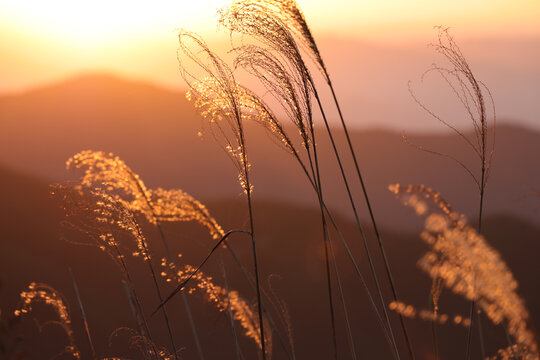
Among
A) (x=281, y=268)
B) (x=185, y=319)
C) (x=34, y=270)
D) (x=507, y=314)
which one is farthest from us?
(x=281, y=268)

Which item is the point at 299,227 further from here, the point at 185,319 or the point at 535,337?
the point at 535,337

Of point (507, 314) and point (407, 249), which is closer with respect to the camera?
point (507, 314)

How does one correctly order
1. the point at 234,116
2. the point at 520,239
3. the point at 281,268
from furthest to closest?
the point at 520,239 → the point at 281,268 → the point at 234,116

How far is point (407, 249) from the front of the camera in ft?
40.4

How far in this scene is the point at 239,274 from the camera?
10.3 metres

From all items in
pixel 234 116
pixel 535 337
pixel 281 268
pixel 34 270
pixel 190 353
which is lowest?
pixel 190 353

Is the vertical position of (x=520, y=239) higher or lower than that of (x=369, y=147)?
lower

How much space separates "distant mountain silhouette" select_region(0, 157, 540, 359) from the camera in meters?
7.84

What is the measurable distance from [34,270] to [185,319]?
2.60 m

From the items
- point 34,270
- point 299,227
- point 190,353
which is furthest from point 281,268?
point 34,270

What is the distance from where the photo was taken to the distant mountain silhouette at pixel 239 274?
7.84 m

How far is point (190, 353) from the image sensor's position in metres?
8.45

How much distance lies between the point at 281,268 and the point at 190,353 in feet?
8.94

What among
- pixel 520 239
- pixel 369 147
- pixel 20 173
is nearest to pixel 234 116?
pixel 20 173
